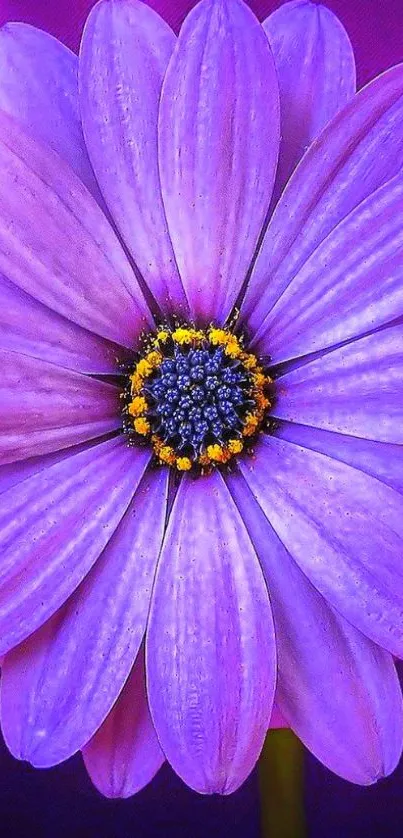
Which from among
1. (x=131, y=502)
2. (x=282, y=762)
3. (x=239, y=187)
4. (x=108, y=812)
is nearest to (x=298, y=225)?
(x=239, y=187)

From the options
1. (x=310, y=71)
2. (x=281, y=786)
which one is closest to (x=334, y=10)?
(x=310, y=71)

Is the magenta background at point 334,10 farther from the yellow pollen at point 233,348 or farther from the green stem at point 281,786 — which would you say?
the green stem at point 281,786

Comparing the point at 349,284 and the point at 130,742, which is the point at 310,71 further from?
the point at 130,742

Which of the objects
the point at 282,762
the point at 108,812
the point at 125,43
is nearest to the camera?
the point at 125,43

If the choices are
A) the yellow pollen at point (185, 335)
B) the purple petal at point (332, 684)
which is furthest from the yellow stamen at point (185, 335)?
the purple petal at point (332, 684)

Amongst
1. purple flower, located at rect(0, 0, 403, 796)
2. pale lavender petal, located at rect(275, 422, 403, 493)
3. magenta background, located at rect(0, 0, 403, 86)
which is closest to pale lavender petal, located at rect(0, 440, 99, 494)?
purple flower, located at rect(0, 0, 403, 796)

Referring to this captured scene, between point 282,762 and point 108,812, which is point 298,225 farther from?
point 108,812
